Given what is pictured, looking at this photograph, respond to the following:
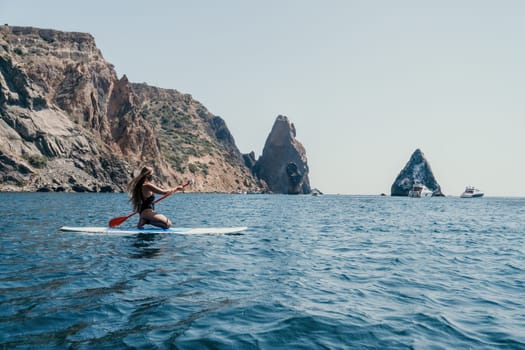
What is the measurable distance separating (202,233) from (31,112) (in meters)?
92.2

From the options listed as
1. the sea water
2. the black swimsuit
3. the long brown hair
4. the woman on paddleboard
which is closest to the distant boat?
the sea water

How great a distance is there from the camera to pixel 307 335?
20.0 ft

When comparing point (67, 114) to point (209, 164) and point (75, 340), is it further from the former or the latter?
point (75, 340)

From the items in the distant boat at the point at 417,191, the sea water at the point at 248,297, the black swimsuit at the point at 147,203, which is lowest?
the sea water at the point at 248,297

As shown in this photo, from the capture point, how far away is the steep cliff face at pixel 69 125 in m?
88.6

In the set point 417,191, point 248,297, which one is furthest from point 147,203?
point 417,191

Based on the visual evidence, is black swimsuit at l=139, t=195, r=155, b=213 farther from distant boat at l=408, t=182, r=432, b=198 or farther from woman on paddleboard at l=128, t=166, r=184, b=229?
distant boat at l=408, t=182, r=432, b=198

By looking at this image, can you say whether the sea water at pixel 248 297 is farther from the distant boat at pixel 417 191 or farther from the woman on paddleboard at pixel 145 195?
the distant boat at pixel 417 191

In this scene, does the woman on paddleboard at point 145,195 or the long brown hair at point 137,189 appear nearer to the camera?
the woman on paddleboard at point 145,195

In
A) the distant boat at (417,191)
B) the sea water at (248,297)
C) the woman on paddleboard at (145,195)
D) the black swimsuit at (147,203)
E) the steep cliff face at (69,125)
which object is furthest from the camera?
the distant boat at (417,191)

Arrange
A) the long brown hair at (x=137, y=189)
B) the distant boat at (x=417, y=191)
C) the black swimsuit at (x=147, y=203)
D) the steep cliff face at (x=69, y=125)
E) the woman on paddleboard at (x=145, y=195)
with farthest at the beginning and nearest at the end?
the distant boat at (x=417, y=191) → the steep cliff face at (x=69, y=125) → the black swimsuit at (x=147, y=203) → the long brown hair at (x=137, y=189) → the woman on paddleboard at (x=145, y=195)

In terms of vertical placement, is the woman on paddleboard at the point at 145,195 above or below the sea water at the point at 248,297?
above

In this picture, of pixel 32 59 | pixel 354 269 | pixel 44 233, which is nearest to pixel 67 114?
pixel 32 59

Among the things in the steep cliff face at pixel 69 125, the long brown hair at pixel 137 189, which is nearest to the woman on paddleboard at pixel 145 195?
the long brown hair at pixel 137 189
